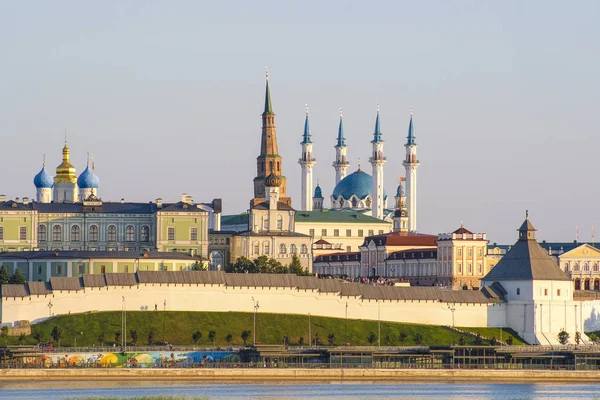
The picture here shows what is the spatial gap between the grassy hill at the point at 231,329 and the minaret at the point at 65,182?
163 ft

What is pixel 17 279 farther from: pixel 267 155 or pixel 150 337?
pixel 267 155

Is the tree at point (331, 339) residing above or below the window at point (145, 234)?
below

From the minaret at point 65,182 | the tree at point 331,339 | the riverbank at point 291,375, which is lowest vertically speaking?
the riverbank at point 291,375

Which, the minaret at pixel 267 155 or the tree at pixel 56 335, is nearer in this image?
the tree at pixel 56 335

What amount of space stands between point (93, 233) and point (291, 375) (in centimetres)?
5449

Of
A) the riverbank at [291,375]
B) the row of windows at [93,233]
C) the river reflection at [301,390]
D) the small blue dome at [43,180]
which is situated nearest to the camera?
the river reflection at [301,390]

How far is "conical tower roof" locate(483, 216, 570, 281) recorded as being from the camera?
453 feet

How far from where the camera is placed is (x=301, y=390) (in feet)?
347

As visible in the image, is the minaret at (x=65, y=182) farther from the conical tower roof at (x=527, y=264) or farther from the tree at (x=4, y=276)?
the conical tower roof at (x=527, y=264)

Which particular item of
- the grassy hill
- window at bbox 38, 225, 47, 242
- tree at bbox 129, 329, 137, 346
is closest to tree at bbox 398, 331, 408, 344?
the grassy hill

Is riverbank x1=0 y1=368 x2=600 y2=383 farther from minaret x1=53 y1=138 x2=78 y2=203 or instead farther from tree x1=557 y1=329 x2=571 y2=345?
minaret x1=53 y1=138 x2=78 y2=203

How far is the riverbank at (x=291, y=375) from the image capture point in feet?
360

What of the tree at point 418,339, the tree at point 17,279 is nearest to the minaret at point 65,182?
the tree at point 17,279

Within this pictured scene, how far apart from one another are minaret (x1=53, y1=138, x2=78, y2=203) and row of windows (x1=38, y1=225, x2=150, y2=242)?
14804mm
